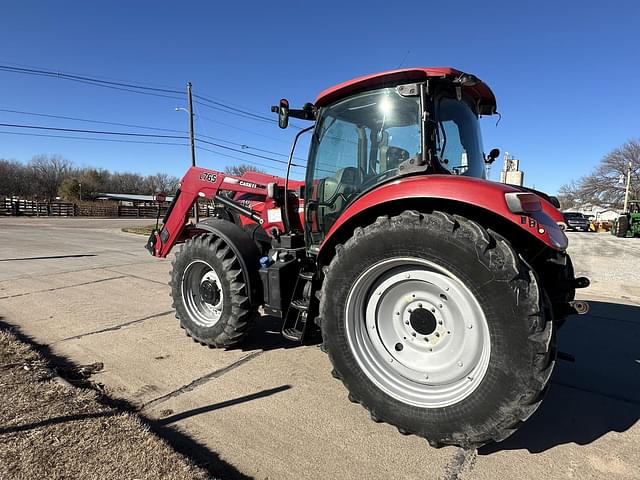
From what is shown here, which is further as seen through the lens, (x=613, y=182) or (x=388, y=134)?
(x=613, y=182)

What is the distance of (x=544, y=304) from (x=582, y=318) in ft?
Result: 12.8

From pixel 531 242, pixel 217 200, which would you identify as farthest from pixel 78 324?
pixel 531 242

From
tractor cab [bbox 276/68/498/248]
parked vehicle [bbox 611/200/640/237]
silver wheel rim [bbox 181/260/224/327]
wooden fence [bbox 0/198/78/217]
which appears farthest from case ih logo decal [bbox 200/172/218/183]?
wooden fence [bbox 0/198/78/217]

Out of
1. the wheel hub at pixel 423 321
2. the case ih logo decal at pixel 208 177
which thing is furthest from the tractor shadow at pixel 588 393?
the case ih logo decal at pixel 208 177

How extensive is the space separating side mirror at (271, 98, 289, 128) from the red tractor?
0.04ft

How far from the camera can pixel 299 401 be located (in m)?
2.84

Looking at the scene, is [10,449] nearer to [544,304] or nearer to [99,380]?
[99,380]

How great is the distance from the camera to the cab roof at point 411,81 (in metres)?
2.60

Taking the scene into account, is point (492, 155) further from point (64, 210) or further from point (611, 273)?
point (64, 210)

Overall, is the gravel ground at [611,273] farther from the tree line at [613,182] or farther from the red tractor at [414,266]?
the tree line at [613,182]

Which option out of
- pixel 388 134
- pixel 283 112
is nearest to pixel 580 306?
pixel 388 134

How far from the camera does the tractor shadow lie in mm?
2426

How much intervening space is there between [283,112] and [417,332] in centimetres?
223

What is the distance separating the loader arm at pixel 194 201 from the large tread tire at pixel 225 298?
0.53 metres
